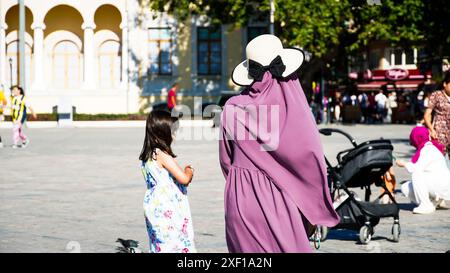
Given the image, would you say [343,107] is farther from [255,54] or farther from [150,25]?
[255,54]

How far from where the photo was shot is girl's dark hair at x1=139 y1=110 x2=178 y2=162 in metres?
7.70

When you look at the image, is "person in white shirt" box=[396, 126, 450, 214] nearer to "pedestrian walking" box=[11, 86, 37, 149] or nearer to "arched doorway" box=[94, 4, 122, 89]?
"pedestrian walking" box=[11, 86, 37, 149]

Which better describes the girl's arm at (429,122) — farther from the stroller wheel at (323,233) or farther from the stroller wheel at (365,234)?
the stroller wheel at (323,233)

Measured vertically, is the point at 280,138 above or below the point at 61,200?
above

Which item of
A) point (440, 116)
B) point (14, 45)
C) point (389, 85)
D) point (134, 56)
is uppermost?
point (14, 45)

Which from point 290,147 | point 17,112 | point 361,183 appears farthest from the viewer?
point 17,112

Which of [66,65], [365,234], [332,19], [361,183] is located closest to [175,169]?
[365,234]

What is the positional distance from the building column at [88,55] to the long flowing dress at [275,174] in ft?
180

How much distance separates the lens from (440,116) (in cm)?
1412

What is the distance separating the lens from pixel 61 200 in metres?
14.9

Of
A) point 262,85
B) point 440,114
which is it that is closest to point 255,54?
point 262,85

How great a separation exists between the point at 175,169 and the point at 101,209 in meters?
6.15

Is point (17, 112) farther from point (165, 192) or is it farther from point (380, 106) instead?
point (380, 106)

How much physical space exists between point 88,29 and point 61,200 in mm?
46586
